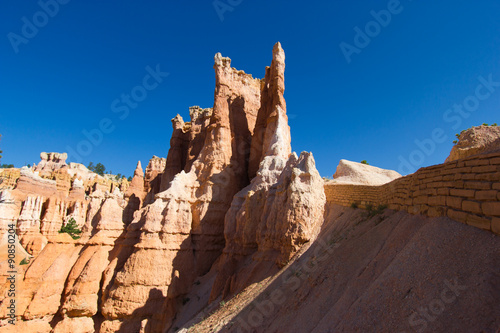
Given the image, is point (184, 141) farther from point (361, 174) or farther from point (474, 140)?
point (474, 140)

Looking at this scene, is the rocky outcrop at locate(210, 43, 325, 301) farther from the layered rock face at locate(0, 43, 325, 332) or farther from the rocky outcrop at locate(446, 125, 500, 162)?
the rocky outcrop at locate(446, 125, 500, 162)

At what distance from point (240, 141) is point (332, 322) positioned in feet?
64.7

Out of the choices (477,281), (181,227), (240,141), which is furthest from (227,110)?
(477,281)

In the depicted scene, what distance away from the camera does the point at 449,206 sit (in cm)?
516

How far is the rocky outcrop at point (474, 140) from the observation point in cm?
1177

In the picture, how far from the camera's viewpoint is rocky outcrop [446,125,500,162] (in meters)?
11.8

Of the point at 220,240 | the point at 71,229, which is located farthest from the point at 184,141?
the point at 71,229

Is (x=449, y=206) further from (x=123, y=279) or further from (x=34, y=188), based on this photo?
(x=34, y=188)

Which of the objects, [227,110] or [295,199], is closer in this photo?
[295,199]

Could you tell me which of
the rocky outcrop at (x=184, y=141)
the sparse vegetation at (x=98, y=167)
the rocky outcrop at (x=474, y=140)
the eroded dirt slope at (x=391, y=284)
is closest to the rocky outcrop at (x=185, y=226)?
the rocky outcrop at (x=184, y=141)

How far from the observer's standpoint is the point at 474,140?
12.3 meters

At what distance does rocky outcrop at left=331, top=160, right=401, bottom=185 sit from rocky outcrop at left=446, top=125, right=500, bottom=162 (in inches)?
324

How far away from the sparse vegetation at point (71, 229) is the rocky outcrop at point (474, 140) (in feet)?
117

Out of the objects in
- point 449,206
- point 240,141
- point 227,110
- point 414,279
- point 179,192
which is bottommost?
point 414,279
